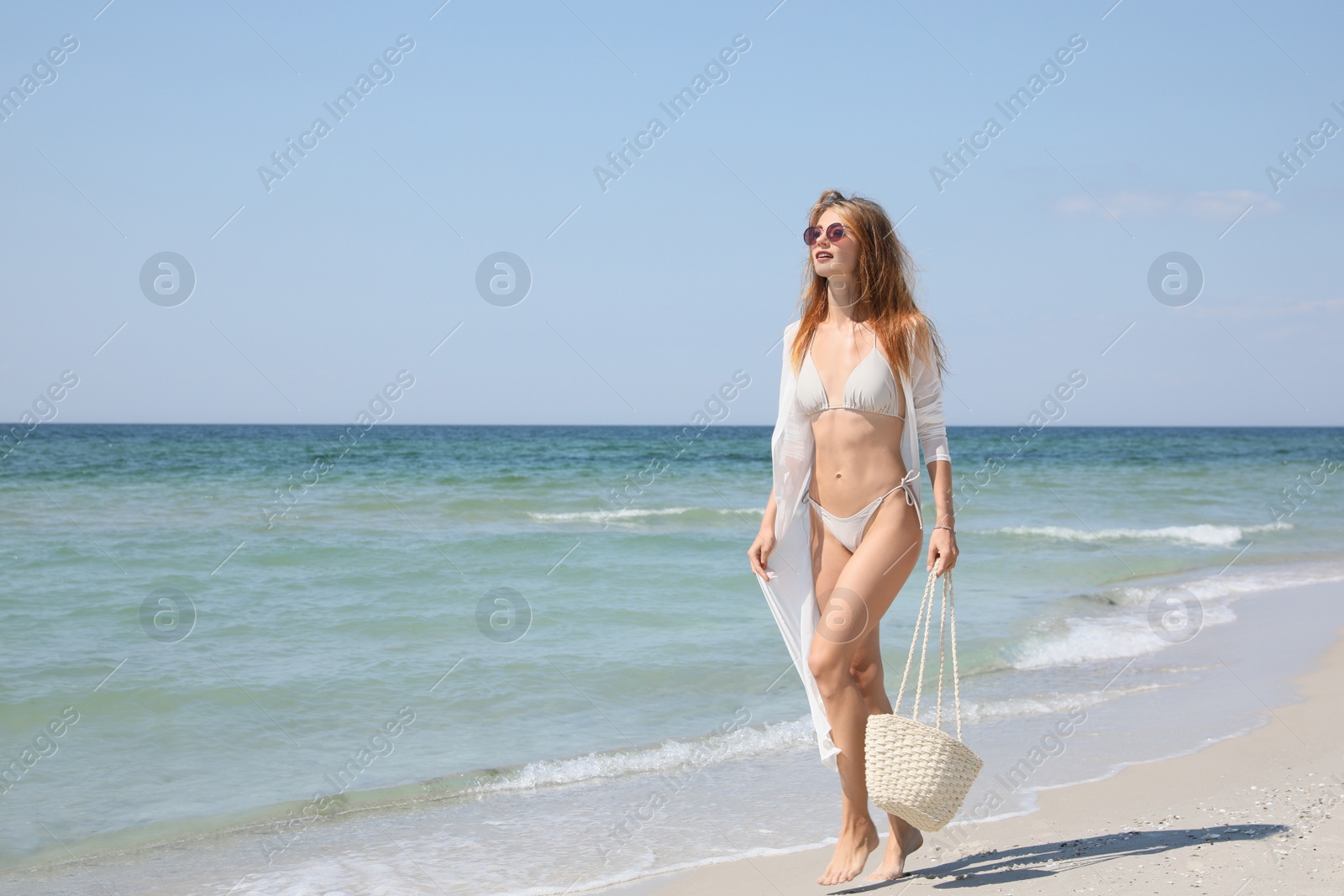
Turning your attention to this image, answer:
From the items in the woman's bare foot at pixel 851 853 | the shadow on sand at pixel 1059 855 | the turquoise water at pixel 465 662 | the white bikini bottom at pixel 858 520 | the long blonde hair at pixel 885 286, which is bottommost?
the turquoise water at pixel 465 662

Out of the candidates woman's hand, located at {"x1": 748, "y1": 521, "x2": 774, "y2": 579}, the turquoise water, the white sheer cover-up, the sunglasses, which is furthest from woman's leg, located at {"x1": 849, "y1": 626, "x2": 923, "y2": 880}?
the sunglasses

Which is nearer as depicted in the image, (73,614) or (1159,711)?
(1159,711)

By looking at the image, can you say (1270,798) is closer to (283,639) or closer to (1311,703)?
(1311,703)

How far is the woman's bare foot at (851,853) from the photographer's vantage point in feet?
10.8

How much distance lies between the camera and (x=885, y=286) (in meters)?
3.41

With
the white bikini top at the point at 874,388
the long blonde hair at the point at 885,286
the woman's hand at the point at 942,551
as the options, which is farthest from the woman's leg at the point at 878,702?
the long blonde hair at the point at 885,286

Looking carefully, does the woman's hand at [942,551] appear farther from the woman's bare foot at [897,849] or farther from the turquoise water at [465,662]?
the turquoise water at [465,662]

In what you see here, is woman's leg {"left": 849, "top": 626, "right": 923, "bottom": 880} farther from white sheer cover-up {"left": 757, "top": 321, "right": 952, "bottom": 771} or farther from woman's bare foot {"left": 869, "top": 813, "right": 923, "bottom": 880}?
white sheer cover-up {"left": 757, "top": 321, "right": 952, "bottom": 771}

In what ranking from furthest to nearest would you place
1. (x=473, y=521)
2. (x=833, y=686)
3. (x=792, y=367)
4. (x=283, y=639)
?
(x=473, y=521)
(x=283, y=639)
(x=792, y=367)
(x=833, y=686)

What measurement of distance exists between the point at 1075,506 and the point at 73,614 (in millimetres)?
17976

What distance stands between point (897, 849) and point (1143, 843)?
90 cm

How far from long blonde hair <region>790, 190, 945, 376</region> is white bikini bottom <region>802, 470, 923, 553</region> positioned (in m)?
0.38

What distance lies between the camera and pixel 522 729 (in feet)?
17.9

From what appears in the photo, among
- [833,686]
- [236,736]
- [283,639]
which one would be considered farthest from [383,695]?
[833,686]
